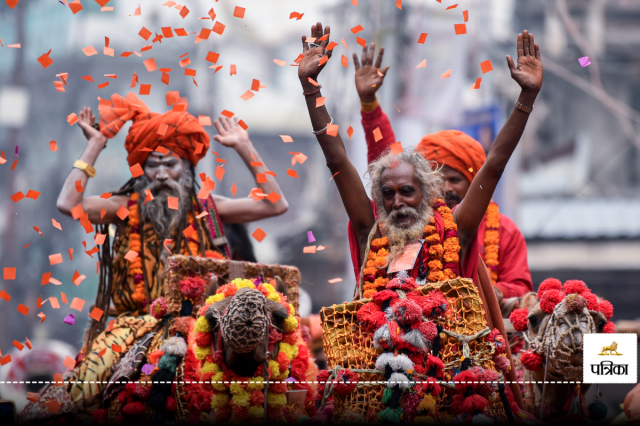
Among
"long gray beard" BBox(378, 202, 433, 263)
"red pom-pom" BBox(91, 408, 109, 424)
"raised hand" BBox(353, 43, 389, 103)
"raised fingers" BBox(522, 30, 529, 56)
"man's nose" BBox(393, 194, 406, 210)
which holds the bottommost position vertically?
"red pom-pom" BBox(91, 408, 109, 424)

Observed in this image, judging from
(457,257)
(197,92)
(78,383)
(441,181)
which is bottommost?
(78,383)

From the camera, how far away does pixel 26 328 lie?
16219 millimetres

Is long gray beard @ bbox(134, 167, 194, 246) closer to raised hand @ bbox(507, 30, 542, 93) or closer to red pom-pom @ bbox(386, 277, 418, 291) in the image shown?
red pom-pom @ bbox(386, 277, 418, 291)

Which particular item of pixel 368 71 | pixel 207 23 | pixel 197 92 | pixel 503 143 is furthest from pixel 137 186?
pixel 207 23

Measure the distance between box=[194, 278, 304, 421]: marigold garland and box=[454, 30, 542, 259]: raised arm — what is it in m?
1.19

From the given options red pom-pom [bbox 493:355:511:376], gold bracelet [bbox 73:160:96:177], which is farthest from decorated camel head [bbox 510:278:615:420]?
gold bracelet [bbox 73:160:96:177]

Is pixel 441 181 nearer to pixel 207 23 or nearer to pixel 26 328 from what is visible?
pixel 207 23

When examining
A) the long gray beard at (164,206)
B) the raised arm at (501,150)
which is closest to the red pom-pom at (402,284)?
the raised arm at (501,150)

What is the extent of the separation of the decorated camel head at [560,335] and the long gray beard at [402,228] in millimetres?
845

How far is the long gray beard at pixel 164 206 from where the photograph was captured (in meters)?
5.70

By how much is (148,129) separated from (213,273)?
1.42 m

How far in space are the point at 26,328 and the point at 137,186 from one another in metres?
11.7

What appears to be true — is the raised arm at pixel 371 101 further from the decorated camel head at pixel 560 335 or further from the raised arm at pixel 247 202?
the decorated camel head at pixel 560 335

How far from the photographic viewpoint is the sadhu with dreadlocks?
560 cm
